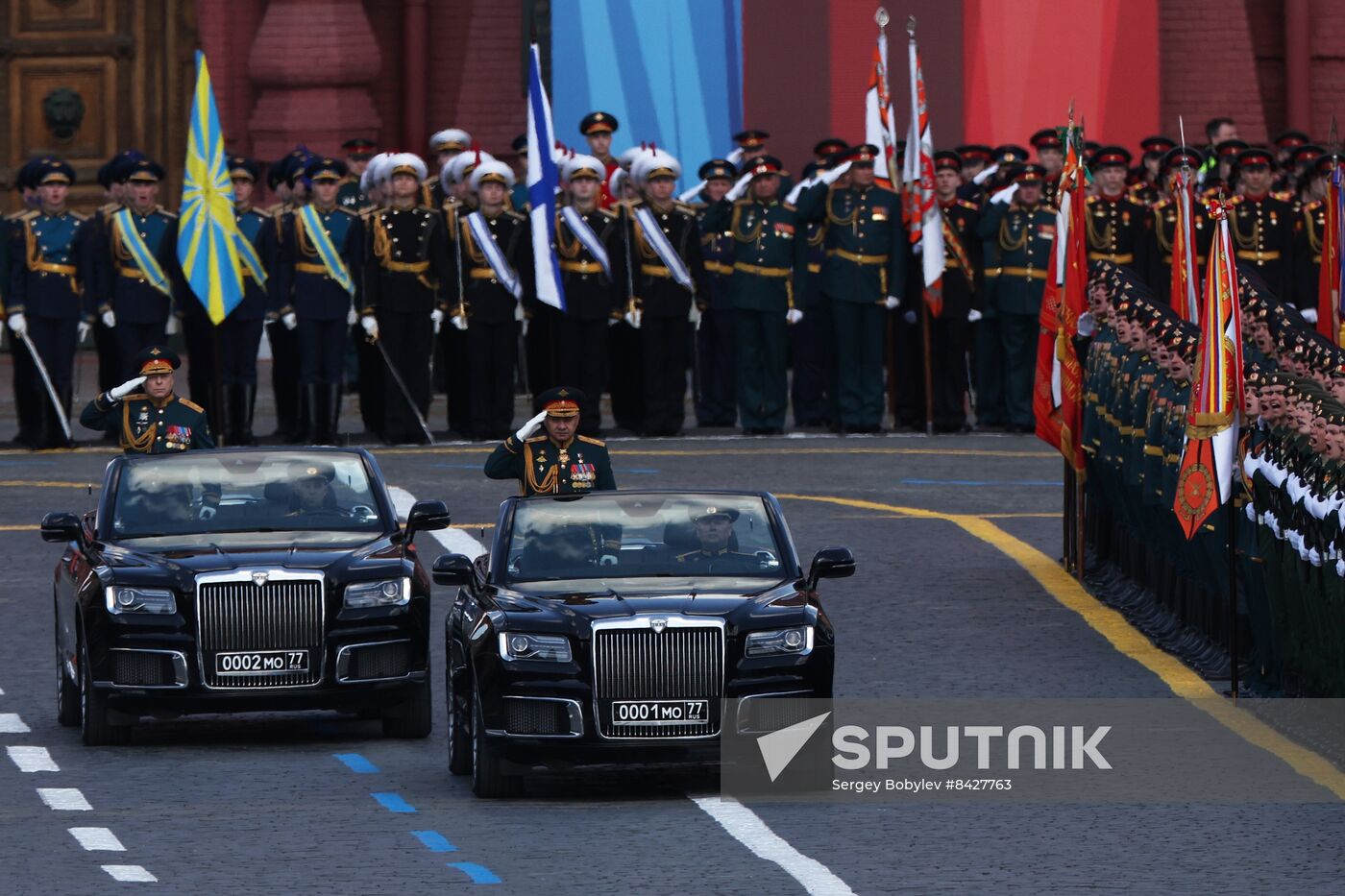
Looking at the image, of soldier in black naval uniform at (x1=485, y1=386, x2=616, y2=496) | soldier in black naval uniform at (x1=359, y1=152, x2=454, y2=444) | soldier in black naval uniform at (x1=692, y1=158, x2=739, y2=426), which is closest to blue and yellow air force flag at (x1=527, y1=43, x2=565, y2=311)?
soldier in black naval uniform at (x1=359, y1=152, x2=454, y2=444)

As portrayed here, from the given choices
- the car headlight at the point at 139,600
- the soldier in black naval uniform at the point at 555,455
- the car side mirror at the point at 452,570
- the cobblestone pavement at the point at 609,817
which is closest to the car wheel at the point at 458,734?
the cobblestone pavement at the point at 609,817

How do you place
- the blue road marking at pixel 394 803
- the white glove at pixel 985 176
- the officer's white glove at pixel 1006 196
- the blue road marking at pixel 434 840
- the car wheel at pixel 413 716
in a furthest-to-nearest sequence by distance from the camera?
the white glove at pixel 985 176, the officer's white glove at pixel 1006 196, the car wheel at pixel 413 716, the blue road marking at pixel 394 803, the blue road marking at pixel 434 840

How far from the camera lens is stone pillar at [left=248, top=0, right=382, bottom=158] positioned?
35312 millimetres

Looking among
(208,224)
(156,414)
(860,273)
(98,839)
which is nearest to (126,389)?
(156,414)

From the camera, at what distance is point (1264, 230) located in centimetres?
2902

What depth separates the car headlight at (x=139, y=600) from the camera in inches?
585

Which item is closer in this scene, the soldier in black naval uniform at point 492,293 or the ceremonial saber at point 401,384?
the ceremonial saber at point 401,384

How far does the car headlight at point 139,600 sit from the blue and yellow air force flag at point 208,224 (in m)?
12.6

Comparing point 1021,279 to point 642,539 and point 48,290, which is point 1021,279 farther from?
point 642,539

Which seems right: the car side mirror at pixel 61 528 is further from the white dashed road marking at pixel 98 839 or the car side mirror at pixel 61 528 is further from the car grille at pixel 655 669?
the car grille at pixel 655 669

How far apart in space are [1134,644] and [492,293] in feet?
37.2

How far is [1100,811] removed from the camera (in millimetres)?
13180

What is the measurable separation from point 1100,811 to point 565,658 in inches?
83.3

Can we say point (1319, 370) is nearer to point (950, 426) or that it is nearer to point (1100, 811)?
point (1100, 811)
